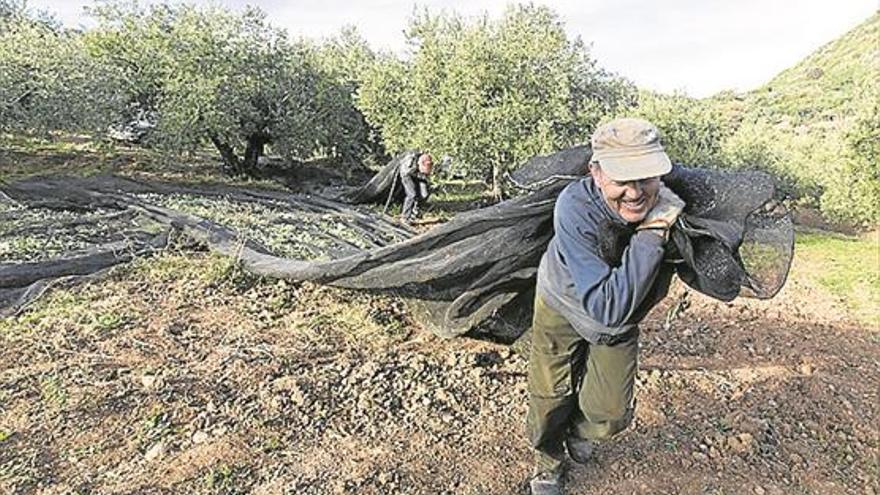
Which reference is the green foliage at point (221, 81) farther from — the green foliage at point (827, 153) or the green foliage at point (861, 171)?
the green foliage at point (861, 171)

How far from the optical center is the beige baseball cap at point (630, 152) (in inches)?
87.0

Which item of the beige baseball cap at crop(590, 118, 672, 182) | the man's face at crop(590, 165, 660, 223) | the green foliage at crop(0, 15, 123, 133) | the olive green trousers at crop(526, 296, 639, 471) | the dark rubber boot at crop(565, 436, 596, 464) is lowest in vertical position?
the dark rubber boot at crop(565, 436, 596, 464)

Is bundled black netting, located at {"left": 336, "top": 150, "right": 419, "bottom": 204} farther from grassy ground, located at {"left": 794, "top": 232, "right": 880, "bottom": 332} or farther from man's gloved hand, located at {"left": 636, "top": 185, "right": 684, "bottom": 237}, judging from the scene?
man's gloved hand, located at {"left": 636, "top": 185, "right": 684, "bottom": 237}

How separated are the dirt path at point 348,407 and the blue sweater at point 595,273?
0.86m

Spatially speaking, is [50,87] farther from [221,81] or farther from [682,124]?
[682,124]

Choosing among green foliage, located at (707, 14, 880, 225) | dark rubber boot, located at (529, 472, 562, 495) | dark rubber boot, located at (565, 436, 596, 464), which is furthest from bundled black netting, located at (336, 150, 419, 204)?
dark rubber boot, located at (529, 472, 562, 495)

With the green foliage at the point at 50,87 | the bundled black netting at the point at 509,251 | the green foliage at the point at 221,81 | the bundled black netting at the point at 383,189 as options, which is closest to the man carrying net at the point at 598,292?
the bundled black netting at the point at 509,251

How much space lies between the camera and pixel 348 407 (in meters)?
3.82

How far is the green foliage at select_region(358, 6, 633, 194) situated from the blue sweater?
907cm

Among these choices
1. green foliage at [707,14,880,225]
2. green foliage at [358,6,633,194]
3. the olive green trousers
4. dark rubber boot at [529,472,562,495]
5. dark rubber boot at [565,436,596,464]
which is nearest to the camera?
the olive green trousers

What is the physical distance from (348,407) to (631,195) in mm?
2241

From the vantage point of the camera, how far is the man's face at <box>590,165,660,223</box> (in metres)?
2.25

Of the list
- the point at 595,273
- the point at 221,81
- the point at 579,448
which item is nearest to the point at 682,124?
the point at 221,81

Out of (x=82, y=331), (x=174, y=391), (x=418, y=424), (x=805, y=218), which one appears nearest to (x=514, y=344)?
(x=418, y=424)
